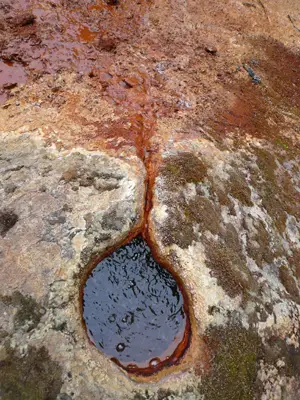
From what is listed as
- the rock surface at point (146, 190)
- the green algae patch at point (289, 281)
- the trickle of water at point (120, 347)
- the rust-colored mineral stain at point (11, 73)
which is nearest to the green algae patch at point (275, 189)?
the rock surface at point (146, 190)

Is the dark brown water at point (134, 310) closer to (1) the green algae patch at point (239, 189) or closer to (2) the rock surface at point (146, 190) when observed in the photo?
(2) the rock surface at point (146, 190)

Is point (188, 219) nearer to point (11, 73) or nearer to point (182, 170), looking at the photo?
point (182, 170)

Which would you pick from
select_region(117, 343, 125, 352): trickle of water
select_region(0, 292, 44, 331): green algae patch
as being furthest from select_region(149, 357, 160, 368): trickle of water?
select_region(0, 292, 44, 331): green algae patch

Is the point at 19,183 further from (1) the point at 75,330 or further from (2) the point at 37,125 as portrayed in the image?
(1) the point at 75,330

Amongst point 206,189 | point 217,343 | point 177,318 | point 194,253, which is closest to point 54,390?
point 177,318

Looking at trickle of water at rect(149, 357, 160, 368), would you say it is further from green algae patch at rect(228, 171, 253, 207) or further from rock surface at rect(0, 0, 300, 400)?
green algae patch at rect(228, 171, 253, 207)

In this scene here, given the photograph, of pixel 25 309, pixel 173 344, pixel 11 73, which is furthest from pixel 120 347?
pixel 11 73
